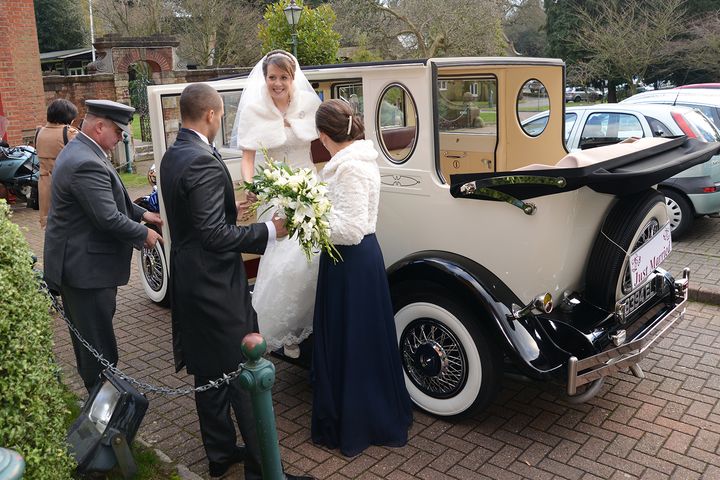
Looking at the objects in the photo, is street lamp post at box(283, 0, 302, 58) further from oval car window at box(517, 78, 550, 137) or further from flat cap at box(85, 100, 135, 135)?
flat cap at box(85, 100, 135, 135)

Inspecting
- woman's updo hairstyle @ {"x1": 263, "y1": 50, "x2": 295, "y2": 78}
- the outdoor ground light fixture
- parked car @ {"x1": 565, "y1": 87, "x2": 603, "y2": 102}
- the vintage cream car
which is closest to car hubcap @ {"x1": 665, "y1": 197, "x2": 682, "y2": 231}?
the vintage cream car

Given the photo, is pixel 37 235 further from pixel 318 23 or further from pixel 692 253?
pixel 692 253

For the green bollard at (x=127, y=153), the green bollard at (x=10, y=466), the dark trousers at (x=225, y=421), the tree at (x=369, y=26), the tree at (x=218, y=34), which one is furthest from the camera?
the tree at (x=218, y=34)

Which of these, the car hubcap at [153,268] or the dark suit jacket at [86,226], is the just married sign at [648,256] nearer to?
the dark suit jacket at [86,226]

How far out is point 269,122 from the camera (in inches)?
179

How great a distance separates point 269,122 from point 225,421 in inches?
83.0

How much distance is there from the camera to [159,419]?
4.36 meters

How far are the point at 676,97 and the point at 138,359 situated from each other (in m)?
9.21

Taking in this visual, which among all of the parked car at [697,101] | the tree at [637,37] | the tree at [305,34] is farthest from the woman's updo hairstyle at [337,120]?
the tree at [637,37]

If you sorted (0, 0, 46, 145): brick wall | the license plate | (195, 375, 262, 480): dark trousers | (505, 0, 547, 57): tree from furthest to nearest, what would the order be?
1. (505, 0, 547, 57): tree
2. (0, 0, 46, 145): brick wall
3. the license plate
4. (195, 375, 262, 480): dark trousers

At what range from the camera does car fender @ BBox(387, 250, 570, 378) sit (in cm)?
367

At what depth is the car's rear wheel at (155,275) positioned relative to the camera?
6453 millimetres

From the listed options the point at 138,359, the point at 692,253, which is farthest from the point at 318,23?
the point at 138,359

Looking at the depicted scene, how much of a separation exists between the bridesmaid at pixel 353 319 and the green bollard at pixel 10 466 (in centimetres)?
194
